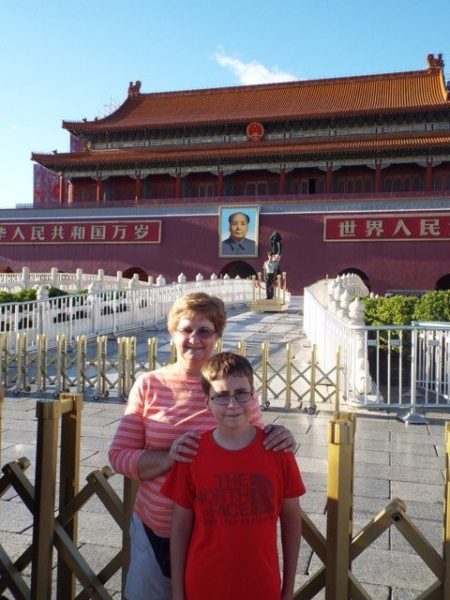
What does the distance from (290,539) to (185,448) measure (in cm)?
48

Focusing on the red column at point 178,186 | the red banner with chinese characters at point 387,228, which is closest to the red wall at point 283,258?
the red banner with chinese characters at point 387,228

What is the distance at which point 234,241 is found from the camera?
26.6 meters

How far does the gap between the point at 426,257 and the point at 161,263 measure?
12.1m

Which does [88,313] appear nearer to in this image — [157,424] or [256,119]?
[157,424]

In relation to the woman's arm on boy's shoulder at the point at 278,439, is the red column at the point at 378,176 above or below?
above

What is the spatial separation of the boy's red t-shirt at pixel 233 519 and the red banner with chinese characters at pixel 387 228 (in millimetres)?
24039

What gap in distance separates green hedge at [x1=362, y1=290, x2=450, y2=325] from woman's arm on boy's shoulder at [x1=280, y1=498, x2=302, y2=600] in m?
8.56

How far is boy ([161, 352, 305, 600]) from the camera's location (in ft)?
5.69

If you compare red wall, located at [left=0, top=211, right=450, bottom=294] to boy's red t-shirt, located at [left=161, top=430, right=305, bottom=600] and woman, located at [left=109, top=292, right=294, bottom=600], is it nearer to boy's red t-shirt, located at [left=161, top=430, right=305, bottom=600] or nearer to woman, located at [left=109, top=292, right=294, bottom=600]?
woman, located at [left=109, top=292, right=294, bottom=600]

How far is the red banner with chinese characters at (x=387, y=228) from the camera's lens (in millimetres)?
24047

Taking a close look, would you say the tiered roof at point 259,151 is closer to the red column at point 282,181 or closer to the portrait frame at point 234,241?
the red column at point 282,181

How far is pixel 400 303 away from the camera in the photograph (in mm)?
10617

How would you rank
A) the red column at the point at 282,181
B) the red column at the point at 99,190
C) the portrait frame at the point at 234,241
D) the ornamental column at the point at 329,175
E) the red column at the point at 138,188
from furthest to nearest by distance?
the red column at the point at 99,190, the red column at the point at 138,188, the red column at the point at 282,181, the ornamental column at the point at 329,175, the portrait frame at the point at 234,241

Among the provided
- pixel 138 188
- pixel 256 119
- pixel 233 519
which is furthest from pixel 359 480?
pixel 138 188
